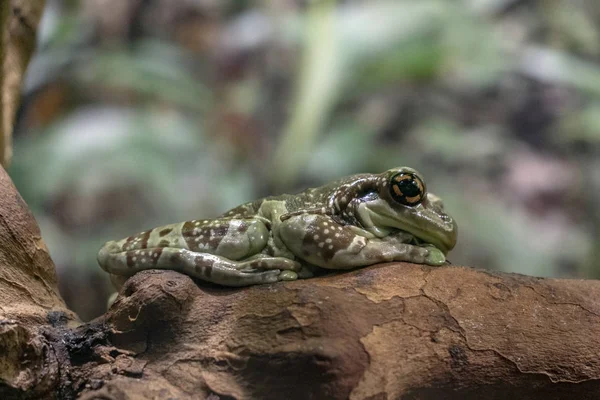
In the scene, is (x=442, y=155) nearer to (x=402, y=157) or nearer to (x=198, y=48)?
(x=402, y=157)

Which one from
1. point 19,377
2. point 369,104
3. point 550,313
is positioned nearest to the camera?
point 19,377

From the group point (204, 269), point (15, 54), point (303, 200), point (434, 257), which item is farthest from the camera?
point (15, 54)

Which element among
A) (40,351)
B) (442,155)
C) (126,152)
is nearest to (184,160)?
(126,152)

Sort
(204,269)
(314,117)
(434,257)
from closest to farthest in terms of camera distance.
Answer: (204,269), (434,257), (314,117)

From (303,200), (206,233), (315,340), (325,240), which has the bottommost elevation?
(315,340)

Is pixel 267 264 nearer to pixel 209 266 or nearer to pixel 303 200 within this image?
pixel 209 266

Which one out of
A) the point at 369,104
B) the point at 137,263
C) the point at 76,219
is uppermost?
the point at 369,104

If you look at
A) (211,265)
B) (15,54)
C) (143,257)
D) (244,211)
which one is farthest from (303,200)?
(15,54)
